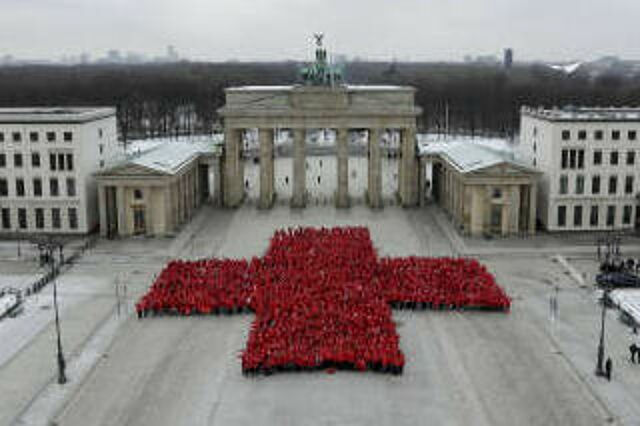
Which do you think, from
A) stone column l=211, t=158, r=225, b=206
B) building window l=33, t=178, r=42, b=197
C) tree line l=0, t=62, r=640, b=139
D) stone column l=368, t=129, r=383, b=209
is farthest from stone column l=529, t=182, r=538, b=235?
tree line l=0, t=62, r=640, b=139

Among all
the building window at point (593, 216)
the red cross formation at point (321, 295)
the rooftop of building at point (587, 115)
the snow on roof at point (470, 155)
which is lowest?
the red cross formation at point (321, 295)

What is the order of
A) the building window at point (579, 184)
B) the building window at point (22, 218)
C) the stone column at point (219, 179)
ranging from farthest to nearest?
the stone column at point (219, 179), the building window at point (22, 218), the building window at point (579, 184)

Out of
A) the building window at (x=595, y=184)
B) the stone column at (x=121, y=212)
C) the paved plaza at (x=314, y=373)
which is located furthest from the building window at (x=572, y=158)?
the stone column at (x=121, y=212)

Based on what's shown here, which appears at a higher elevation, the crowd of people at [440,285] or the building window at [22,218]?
the building window at [22,218]

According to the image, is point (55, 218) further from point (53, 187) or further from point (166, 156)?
point (166, 156)

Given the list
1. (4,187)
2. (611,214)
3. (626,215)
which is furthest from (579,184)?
(4,187)

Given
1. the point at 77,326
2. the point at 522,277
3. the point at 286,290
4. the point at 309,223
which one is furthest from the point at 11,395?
the point at 309,223

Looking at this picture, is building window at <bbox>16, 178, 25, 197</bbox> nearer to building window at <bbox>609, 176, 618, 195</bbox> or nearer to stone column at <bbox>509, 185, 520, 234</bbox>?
stone column at <bbox>509, 185, 520, 234</bbox>

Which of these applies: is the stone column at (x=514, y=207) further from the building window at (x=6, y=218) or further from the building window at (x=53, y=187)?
the building window at (x=6, y=218)
